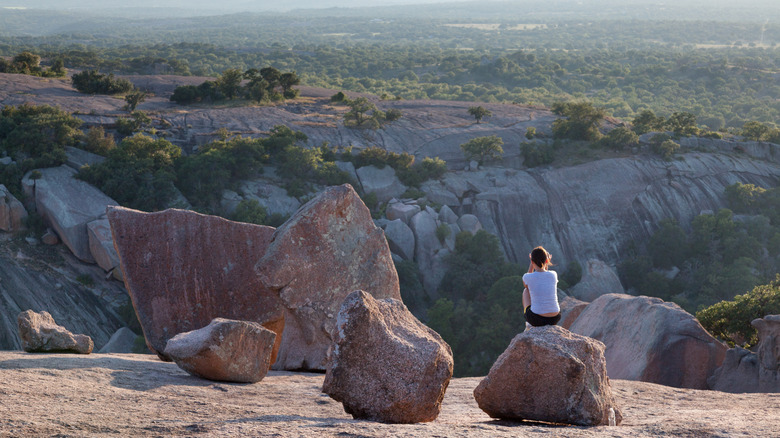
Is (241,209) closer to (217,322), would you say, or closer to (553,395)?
(217,322)

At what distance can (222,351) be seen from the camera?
8609 mm

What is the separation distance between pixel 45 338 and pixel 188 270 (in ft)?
10.0

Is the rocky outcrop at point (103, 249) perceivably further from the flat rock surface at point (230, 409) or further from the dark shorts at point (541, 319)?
the dark shorts at point (541, 319)

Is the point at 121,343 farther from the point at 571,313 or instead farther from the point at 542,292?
the point at 542,292

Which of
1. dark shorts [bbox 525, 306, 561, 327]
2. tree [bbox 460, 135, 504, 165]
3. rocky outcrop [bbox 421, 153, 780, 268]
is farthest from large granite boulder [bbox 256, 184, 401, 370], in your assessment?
tree [bbox 460, 135, 504, 165]

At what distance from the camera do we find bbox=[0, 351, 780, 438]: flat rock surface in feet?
18.7

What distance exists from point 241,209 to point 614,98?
5670 cm

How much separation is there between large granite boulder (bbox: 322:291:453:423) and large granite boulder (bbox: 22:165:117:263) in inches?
911

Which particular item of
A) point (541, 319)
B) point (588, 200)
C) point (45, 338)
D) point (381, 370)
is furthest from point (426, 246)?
point (381, 370)

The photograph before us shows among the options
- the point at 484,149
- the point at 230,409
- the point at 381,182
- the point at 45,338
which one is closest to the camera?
the point at 230,409

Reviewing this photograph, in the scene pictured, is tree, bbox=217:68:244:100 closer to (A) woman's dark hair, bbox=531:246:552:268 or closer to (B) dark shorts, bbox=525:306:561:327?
(A) woman's dark hair, bbox=531:246:552:268

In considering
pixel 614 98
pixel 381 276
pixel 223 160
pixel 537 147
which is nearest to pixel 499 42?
pixel 614 98

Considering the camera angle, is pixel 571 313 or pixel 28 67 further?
pixel 28 67

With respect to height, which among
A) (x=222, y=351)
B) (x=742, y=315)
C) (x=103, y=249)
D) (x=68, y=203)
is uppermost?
(x=222, y=351)
